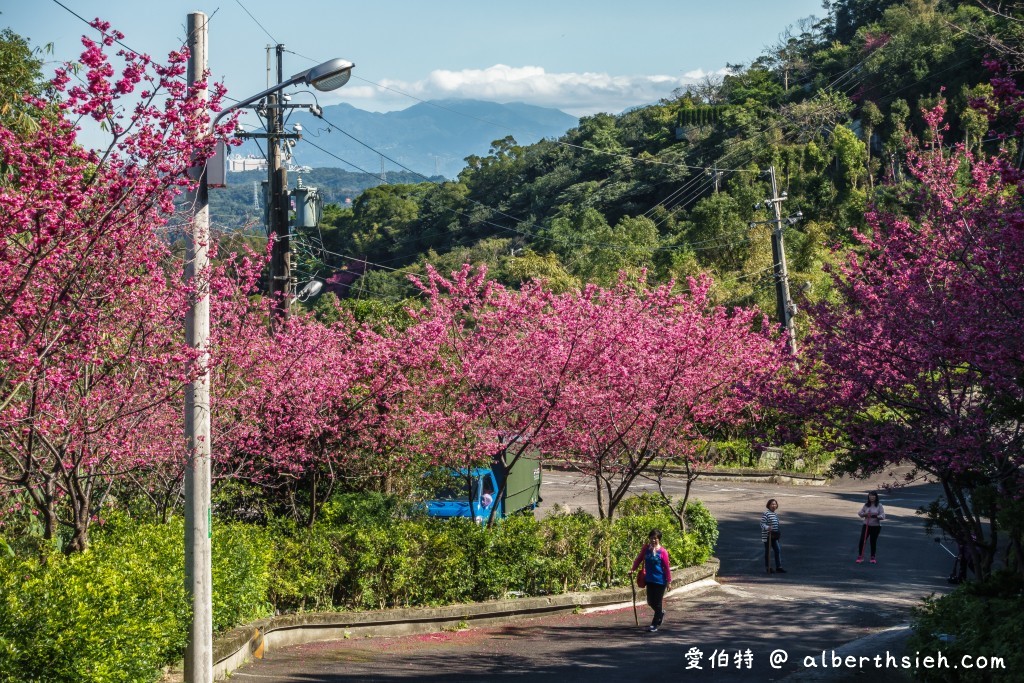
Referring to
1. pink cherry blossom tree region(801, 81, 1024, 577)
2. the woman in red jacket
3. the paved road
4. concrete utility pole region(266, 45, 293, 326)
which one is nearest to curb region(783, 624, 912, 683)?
the paved road

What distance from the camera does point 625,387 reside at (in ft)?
58.8

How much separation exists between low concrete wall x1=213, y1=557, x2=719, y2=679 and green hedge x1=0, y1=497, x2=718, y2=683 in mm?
339

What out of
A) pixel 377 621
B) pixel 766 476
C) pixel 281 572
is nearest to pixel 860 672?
pixel 377 621

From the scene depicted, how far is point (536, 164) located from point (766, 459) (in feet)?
247

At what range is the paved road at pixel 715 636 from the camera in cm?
1234

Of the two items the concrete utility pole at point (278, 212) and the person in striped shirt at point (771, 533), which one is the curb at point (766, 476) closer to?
the person in striped shirt at point (771, 533)

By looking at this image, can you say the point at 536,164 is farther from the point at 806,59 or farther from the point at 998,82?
the point at 998,82

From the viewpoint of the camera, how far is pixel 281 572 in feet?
47.8

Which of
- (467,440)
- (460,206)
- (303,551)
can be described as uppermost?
(460,206)

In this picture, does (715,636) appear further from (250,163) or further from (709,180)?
(709,180)

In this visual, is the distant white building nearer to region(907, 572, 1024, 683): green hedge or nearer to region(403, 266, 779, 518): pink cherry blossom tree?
region(403, 266, 779, 518): pink cherry blossom tree

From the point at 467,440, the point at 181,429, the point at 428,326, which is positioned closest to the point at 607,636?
the point at 467,440

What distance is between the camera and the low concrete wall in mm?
12055

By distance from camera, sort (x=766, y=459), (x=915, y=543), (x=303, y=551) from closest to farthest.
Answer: (x=303, y=551) < (x=915, y=543) < (x=766, y=459)
